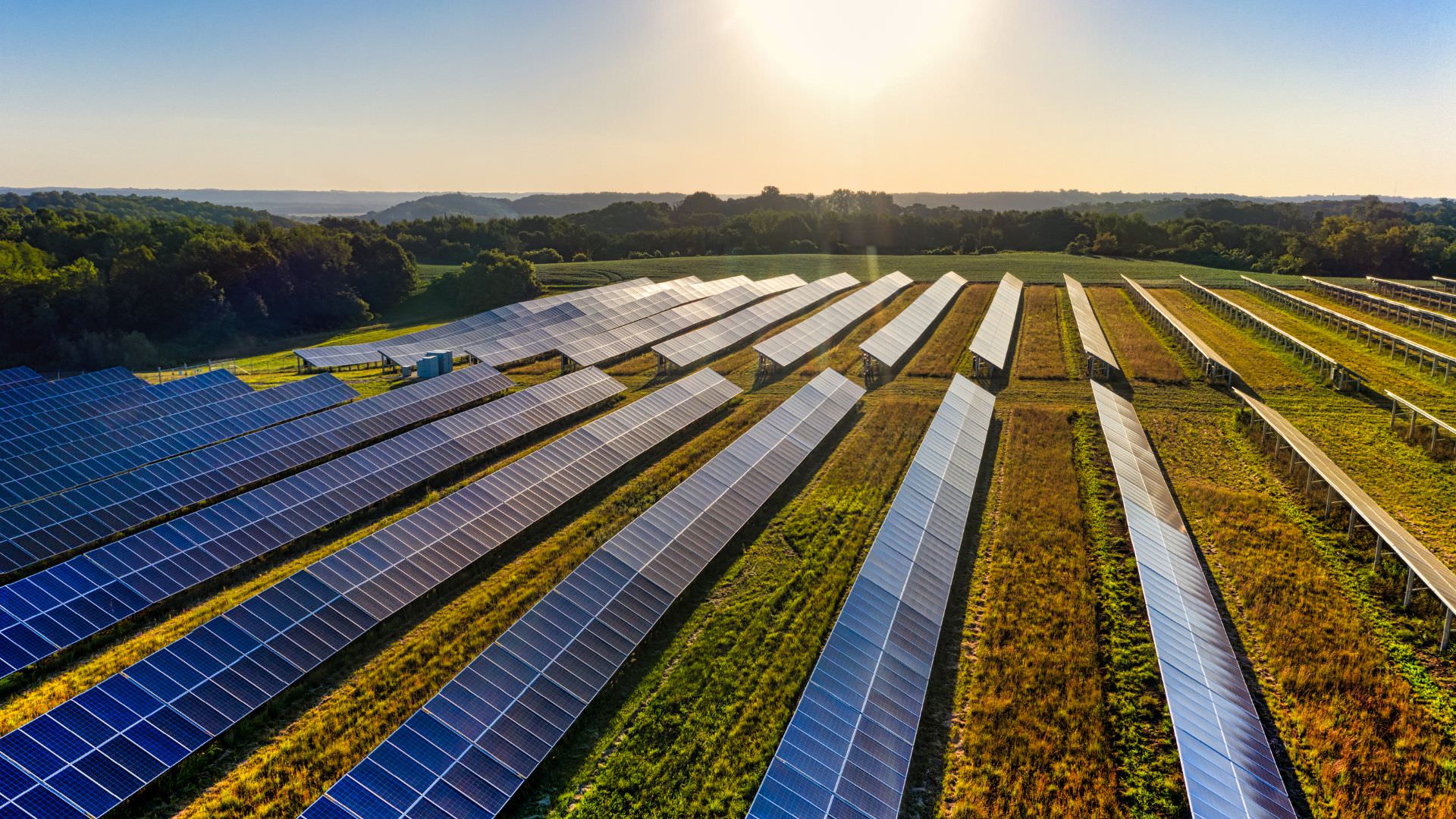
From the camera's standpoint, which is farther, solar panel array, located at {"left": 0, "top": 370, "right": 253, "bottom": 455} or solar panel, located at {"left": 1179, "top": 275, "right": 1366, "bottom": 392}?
solar panel, located at {"left": 1179, "top": 275, "right": 1366, "bottom": 392}

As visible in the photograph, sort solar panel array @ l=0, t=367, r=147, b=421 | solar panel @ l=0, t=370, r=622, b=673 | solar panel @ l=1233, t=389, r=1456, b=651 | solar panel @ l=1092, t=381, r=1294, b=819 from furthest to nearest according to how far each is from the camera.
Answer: solar panel array @ l=0, t=367, r=147, b=421, solar panel @ l=0, t=370, r=622, b=673, solar panel @ l=1233, t=389, r=1456, b=651, solar panel @ l=1092, t=381, r=1294, b=819

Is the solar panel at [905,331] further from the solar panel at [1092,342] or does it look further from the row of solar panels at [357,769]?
Result: the row of solar panels at [357,769]

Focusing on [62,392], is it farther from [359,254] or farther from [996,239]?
[996,239]

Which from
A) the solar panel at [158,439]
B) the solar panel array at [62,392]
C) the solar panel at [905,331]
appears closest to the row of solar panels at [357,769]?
the solar panel at [158,439]

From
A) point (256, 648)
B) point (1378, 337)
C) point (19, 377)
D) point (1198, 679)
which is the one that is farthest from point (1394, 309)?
point (19, 377)

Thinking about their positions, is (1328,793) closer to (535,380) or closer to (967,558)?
(967,558)

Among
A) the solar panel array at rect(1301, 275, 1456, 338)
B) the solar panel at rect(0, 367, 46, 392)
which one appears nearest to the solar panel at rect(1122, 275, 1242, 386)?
the solar panel array at rect(1301, 275, 1456, 338)

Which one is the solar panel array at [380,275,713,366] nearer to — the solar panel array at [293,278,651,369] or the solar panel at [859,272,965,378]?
the solar panel array at [293,278,651,369]
